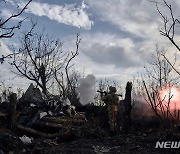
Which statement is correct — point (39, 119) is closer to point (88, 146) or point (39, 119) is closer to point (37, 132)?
point (37, 132)

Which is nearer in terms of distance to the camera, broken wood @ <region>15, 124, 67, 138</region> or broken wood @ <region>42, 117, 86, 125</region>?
broken wood @ <region>15, 124, 67, 138</region>

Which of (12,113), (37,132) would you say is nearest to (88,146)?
(37,132)

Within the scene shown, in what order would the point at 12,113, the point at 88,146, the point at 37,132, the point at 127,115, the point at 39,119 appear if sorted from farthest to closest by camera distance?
the point at 12,113 < the point at 39,119 < the point at 127,115 < the point at 37,132 < the point at 88,146

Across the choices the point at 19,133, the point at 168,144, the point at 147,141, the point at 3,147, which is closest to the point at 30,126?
the point at 19,133

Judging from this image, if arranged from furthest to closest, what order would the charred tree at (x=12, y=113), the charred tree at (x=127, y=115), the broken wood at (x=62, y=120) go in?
the broken wood at (x=62, y=120) → the charred tree at (x=12, y=113) → the charred tree at (x=127, y=115)

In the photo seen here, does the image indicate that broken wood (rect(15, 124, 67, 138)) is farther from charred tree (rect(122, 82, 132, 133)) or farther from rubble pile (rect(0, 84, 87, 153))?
charred tree (rect(122, 82, 132, 133))

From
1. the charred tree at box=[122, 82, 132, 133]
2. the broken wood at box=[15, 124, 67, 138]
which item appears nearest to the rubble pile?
the broken wood at box=[15, 124, 67, 138]

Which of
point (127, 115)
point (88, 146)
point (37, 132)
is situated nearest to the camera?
point (88, 146)

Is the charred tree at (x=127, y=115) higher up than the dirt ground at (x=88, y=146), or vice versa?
the charred tree at (x=127, y=115)

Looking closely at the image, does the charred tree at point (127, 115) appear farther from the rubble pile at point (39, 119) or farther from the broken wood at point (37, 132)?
the broken wood at point (37, 132)

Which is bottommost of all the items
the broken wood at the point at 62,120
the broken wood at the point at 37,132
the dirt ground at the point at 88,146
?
the dirt ground at the point at 88,146

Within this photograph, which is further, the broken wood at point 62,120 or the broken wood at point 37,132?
the broken wood at point 62,120

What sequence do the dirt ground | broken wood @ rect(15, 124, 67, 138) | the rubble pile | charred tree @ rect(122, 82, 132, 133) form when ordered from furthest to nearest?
charred tree @ rect(122, 82, 132, 133) < the rubble pile < broken wood @ rect(15, 124, 67, 138) < the dirt ground

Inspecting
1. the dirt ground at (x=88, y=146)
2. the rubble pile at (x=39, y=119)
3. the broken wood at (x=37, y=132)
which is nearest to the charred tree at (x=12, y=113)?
the rubble pile at (x=39, y=119)
